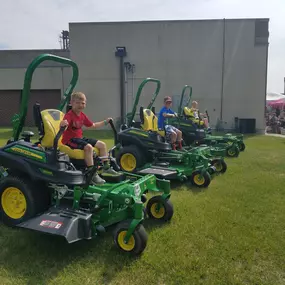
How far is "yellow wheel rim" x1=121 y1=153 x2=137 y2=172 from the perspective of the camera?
6.35m

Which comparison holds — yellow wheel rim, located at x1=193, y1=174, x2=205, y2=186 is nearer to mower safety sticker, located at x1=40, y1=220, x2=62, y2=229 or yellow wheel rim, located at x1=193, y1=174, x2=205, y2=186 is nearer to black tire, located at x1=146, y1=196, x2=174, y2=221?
black tire, located at x1=146, y1=196, x2=174, y2=221

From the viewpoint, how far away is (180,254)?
3.06 m

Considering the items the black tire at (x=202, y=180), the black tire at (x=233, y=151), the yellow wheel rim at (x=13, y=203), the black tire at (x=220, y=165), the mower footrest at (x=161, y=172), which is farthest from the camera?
the black tire at (x=233, y=151)

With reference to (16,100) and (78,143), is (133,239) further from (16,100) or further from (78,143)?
(16,100)

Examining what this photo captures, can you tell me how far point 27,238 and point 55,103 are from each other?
52.7 ft

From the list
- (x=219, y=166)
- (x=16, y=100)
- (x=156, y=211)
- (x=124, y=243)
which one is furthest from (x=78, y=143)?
(x=16, y=100)

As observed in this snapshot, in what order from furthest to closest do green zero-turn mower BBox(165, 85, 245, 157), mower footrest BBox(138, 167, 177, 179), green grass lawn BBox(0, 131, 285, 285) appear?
1. green zero-turn mower BBox(165, 85, 245, 157)
2. mower footrest BBox(138, 167, 177, 179)
3. green grass lawn BBox(0, 131, 285, 285)

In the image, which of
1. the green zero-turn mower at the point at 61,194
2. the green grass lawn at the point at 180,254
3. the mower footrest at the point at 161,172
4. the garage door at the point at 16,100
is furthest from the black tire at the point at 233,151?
the garage door at the point at 16,100

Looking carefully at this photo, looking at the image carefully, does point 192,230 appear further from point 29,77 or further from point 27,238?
point 29,77

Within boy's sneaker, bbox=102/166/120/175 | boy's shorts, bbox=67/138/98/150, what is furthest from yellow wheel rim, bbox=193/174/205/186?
boy's shorts, bbox=67/138/98/150

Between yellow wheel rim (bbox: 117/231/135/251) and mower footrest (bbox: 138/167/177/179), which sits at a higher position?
mower footrest (bbox: 138/167/177/179)

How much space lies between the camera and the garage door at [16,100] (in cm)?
1844

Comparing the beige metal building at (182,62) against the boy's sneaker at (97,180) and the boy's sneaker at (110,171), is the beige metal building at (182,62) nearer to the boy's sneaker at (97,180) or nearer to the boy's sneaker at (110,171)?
the boy's sneaker at (110,171)

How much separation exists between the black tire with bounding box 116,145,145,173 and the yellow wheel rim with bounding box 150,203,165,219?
7.51 ft
